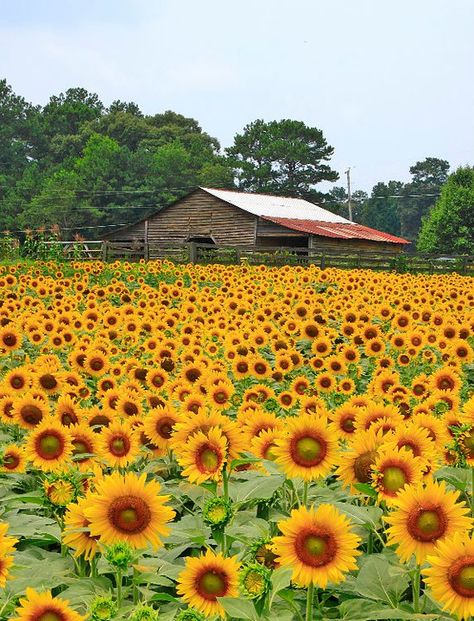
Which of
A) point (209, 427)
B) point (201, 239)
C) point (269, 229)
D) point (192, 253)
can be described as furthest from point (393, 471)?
point (201, 239)

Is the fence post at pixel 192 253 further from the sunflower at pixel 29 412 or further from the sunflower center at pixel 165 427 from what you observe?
the sunflower center at pixel 165 427

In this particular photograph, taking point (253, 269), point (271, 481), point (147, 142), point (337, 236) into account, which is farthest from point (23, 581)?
point (147, 142)

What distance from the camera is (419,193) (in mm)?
108812

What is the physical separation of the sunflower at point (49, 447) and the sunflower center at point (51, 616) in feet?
3.75

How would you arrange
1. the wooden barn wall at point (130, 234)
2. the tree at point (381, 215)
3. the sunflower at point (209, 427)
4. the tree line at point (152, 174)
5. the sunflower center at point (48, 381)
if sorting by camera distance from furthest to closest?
the tree at point (381, 215)
the tree line at point (152, 174)
the wooden barn wall at point (130, 234)
the sunflower center at point (48, 381)
the sunflower at point (209, 427)

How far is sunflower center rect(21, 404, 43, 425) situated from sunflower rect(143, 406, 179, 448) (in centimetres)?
69

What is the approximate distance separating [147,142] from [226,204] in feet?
157

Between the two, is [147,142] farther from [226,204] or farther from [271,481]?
[271,481]

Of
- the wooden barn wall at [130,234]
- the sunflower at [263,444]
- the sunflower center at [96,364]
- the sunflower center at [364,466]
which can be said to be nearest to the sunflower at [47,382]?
the sunflower center at [96,364]

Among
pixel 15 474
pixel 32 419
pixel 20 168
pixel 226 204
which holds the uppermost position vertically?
A: pixel 20 168

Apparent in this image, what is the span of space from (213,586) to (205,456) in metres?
0.62

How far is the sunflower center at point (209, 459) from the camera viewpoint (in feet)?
8.51

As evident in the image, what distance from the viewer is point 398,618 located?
84.3 inches

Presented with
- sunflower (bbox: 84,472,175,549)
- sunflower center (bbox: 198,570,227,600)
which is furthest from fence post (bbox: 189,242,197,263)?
sunflower center (bbox: 198,570,227,600)
